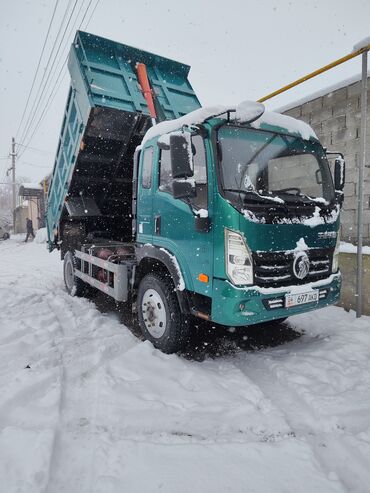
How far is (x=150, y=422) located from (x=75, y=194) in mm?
4405

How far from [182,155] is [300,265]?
4.87ft

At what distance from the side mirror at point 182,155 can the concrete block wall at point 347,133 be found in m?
3.02

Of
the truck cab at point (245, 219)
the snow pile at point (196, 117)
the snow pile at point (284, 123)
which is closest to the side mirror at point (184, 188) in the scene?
the truck cab at point (245, 219)

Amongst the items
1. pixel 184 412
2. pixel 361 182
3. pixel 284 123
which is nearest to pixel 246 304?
pixel 184 412

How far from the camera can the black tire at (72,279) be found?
19.1 ft

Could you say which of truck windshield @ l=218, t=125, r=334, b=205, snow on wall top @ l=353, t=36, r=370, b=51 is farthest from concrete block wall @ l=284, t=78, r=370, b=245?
truck windshield @ l=218, t=125, r=334, b=205

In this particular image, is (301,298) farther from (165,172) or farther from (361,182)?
(361,182)

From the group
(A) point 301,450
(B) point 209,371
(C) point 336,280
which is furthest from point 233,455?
(C) point 336,280

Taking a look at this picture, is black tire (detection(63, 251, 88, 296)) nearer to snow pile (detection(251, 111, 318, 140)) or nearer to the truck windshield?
the truck windshield

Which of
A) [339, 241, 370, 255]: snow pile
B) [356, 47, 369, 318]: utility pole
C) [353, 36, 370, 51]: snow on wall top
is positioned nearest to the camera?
[353, 36, 370, 51]: snow on wall top

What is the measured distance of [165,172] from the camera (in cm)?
354

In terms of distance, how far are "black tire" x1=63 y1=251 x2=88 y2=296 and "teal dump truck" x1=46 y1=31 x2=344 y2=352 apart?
988 millimetres

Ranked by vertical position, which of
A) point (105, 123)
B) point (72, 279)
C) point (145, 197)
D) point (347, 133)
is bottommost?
point (72, 279)

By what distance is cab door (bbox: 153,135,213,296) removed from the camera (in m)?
3.02
